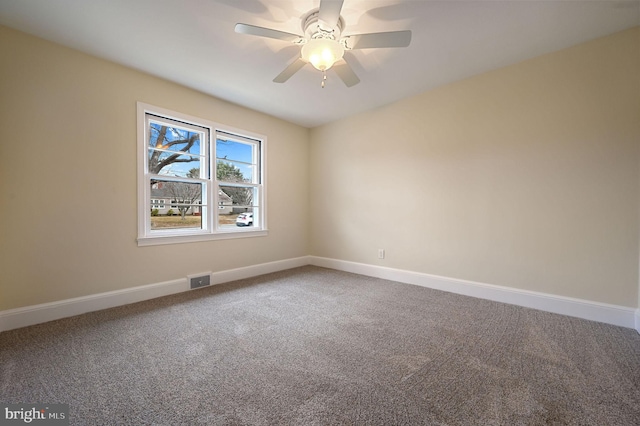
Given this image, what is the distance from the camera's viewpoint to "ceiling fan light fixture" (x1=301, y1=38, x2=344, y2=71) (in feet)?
6.10

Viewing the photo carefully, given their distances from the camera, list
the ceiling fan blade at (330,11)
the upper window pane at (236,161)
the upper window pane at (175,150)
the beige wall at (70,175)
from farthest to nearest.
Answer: the upper window pane at (236,161)
the upper window pane at (175,150)
the beige wall at (70,175)
the ceiling fan blade at (330,11)

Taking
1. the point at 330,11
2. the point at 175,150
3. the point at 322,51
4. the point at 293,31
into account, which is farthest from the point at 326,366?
the point at 175,150

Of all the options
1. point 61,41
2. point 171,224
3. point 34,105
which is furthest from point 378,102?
point 34,105

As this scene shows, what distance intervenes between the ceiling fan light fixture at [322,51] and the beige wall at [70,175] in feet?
6.52

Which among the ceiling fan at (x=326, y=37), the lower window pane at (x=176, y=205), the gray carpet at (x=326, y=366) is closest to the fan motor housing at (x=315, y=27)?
the ceiling fan at (x=326, y=37)

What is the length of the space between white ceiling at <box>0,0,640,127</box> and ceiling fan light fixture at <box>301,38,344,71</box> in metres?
0.30

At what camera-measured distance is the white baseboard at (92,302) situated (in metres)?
2.14

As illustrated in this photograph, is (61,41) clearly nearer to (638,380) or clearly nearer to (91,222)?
(91,222)

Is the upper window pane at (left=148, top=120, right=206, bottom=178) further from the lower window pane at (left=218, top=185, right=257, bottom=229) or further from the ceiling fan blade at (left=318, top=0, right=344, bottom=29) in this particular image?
the ceiling fan blade at (left=318, top=0, right=344, bottom=29)

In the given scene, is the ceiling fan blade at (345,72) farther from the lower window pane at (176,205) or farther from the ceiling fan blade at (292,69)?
the lower window pane at (176,205)

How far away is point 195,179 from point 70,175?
1158mm

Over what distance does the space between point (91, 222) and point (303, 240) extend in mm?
2961

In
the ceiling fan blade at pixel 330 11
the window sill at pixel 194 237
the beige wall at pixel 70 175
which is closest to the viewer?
the ceiling fan blade at pixel 330 11

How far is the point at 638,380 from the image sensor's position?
59.1 inches
